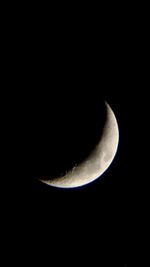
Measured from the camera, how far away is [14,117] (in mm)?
3002

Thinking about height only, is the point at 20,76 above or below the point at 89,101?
above

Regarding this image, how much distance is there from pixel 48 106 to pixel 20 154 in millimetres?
583

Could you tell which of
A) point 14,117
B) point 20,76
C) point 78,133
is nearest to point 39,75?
point 20,76

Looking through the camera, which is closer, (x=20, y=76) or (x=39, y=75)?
(x=39, y=75)

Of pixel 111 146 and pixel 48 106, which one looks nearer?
pixel 48 106

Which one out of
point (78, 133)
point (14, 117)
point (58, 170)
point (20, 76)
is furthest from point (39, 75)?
point (58, 170)

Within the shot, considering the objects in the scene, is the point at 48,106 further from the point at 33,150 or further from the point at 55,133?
the point at 33,150

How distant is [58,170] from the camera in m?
3.02

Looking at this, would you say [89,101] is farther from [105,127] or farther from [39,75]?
[39,75]

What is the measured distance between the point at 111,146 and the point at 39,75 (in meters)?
1.05

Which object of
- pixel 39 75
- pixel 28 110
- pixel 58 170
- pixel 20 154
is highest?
pixel 39 75

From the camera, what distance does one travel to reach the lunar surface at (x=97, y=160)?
3037mm

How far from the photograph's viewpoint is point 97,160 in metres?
3.06

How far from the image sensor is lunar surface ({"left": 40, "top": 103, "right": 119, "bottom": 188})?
3037mm
